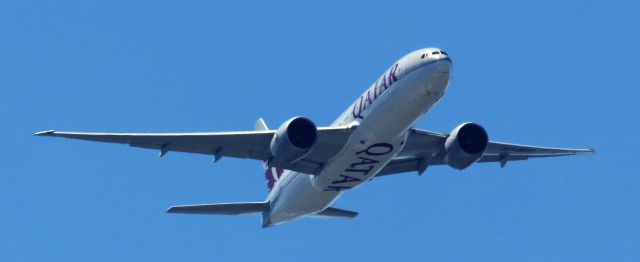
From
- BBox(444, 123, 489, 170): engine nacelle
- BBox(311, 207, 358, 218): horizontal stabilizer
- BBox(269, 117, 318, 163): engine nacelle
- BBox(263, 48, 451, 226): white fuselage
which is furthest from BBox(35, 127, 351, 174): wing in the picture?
BBox(311, 207, 358, 218): horizontal stabilizer

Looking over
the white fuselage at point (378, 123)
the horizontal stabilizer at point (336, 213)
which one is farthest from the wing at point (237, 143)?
the horizontal stabilizer at point (336, 213)

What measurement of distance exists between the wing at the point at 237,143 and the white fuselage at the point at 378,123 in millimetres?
470

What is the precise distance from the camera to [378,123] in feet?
181

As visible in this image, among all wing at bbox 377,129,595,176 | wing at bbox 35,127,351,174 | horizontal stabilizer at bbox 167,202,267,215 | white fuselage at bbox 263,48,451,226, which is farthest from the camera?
horizontal stabilizer at bbox 167,202,267,215

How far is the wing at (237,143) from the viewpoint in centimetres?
5616

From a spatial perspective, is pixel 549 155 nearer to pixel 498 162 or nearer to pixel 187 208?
pixel 498 162

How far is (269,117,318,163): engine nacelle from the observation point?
55688mm

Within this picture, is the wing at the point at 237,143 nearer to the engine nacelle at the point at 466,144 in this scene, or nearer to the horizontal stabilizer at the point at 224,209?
the horizontal stabilizer at the point at 224,209

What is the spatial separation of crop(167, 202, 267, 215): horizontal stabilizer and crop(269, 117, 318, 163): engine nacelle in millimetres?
6653

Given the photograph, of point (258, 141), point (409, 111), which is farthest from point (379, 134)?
point (258, 141)

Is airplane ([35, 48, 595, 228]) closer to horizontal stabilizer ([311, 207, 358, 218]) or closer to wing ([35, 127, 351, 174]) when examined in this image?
wing ([35, 127, 351, 174])

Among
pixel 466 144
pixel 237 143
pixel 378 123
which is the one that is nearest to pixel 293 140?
pixel 237 143

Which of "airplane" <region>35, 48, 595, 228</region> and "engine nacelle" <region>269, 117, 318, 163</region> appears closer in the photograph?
"airplane" <region>35, 48, 595, 228</region>

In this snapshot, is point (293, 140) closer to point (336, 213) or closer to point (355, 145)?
point (355, 145)
